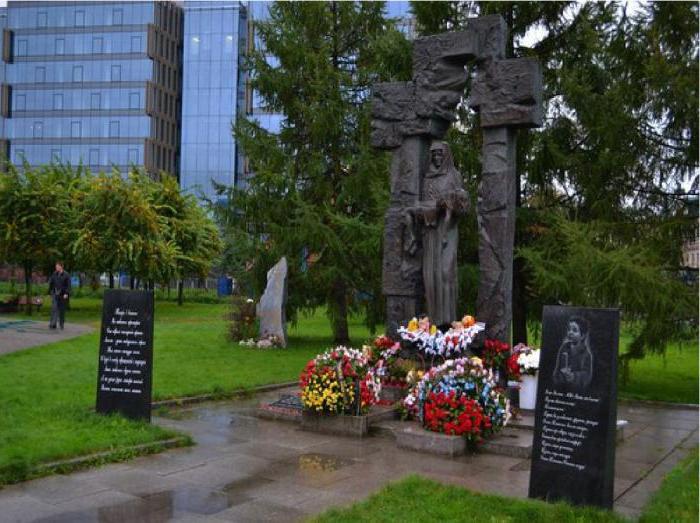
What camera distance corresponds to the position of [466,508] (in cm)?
601

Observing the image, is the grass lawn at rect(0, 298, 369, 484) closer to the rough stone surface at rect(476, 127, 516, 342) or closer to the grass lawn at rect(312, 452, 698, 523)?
the grass lawn at rect(312, 452, 698, 523)

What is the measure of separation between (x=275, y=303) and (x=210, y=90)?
241 feet

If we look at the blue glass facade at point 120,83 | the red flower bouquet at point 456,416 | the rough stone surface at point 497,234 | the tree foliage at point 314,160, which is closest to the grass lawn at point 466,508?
the red flower bouquet at point 456,416

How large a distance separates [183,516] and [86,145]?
3396 inches

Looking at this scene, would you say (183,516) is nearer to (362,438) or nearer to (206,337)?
(362,438)

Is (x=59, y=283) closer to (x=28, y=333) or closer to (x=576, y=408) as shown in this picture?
(x=28, y=333)

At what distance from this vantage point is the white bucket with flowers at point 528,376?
10031 millimetres

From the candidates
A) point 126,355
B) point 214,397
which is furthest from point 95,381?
point 126,355

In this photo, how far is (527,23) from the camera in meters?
16.5

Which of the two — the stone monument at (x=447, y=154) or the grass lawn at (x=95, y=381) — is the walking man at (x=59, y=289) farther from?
the stone monument at (x=447, y=154)

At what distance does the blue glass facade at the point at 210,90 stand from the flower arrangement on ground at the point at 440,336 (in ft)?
255

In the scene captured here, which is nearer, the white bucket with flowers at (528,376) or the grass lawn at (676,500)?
Answer: the grass lawn at (676,500)

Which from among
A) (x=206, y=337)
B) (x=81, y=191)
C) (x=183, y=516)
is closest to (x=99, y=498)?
(x=183, y=516)

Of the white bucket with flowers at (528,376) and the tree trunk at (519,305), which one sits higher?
the tree trunk at (519,305)
